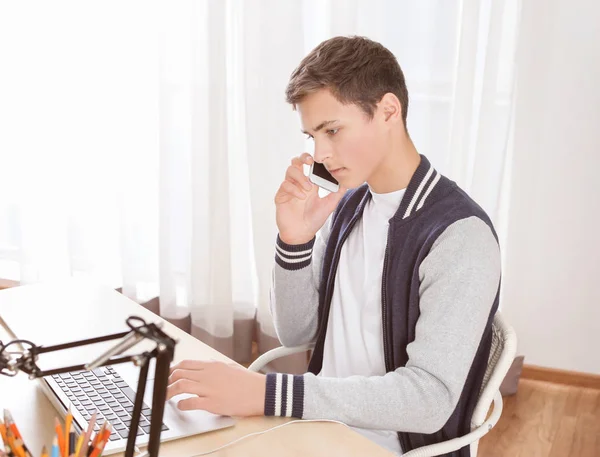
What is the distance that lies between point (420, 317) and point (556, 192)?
144 centimetres

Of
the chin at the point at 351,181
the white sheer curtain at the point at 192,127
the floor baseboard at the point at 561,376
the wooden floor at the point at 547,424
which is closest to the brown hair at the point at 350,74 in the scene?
the chin at the point at 351,181

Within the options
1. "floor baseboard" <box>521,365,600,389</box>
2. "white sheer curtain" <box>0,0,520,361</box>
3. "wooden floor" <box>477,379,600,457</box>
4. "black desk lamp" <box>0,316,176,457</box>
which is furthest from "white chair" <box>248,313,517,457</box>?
"floor baseboard" <box>521,365,600,389</box>

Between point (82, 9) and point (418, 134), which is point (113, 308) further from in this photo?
point (82, 9)

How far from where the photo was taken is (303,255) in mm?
1486

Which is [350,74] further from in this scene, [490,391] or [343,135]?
[490,391]

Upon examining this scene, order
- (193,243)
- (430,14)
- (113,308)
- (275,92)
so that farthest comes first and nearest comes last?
(193,243), (275,92), (430,14), (113,308)

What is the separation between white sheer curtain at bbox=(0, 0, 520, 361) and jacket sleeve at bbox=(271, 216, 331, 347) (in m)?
1.07

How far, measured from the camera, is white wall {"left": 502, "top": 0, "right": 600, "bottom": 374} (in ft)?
7.74

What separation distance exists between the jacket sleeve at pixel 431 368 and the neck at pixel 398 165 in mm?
199

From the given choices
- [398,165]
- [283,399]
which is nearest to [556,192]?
[398,165]

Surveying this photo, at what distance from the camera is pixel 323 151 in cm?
138

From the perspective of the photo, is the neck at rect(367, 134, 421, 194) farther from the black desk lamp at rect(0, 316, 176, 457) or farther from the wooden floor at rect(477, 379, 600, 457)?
the wooden floor at rect(477, 379, 600, 457)

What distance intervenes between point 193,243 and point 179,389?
1726 millimetres

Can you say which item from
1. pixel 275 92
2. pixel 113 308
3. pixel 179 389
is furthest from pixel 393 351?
pixel 275 92
